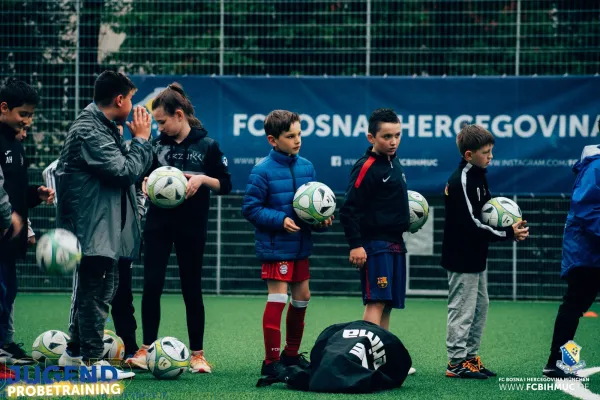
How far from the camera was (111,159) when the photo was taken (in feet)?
18.1

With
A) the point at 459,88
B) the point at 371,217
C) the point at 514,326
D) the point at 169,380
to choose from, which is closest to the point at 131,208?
the point at 169,380

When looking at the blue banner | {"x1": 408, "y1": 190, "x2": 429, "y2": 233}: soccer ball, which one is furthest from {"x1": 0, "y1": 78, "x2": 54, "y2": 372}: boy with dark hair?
the blue banner

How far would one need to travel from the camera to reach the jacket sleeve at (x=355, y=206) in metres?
5.94

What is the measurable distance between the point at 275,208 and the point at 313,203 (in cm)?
31

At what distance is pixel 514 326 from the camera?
9.00m

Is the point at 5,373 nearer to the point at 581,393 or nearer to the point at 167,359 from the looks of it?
the point at 167,359

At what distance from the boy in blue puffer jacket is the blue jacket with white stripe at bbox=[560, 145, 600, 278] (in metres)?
1.50

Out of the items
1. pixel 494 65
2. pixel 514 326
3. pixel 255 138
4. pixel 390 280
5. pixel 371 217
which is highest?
pixel 494 65

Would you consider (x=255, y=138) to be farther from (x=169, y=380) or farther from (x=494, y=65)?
(x=169, y=380)

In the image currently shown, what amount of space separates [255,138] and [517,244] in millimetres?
3285

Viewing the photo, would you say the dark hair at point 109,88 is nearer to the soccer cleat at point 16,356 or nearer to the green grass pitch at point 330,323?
the green grass pitch at point 330,323

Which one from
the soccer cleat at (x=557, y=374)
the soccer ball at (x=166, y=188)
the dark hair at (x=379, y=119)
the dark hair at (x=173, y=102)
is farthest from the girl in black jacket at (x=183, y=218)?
the soccer cleat at (x=557, y=374)

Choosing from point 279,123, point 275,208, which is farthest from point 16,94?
point 275,208

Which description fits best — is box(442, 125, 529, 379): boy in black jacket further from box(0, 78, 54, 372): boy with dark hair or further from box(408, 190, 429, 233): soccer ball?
box(0, 78, 54, 372): boy with dark hair
